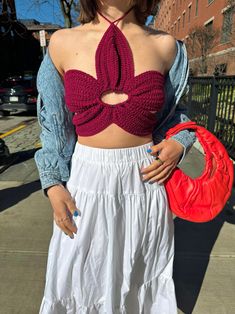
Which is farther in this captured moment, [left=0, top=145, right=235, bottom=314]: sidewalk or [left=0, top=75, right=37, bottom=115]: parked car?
[left=0, top=75, right=37, bottom=115]: parked car

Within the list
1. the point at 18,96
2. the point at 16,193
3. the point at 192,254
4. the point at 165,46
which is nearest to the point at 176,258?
the point at 192,254

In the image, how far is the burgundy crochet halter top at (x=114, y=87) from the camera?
114cm

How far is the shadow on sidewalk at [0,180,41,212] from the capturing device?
357cm

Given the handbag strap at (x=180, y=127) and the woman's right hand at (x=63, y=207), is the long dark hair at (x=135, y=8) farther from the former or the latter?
the woman's right hand at (x=63, y=207)

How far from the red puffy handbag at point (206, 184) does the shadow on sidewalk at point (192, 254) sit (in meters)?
1.08

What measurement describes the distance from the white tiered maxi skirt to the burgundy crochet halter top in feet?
0.49

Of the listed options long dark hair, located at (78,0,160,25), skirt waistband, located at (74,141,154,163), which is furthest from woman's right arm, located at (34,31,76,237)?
long dark hair, located at (78,0,160,25)

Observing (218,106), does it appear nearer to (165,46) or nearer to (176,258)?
(176,258)

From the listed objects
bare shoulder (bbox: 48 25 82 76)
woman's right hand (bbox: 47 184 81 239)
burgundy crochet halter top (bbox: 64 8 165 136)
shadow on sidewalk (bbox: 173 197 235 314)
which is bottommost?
shadow on sidewalk (bbox: 173 197 235 314)

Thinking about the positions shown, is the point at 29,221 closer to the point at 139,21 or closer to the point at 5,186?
the point at 5,186

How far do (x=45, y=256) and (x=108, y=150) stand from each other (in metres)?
1.68

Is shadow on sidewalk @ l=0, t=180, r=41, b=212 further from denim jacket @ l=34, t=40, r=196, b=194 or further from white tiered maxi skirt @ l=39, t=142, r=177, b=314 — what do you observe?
denim jacket @ l=34, t=40, r=196, b=194

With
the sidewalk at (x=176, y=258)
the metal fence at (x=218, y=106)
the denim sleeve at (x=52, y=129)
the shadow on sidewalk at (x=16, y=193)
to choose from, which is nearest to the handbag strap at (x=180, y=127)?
the denim sleeve at (x=52, y=129)

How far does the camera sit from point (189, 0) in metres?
30.4
